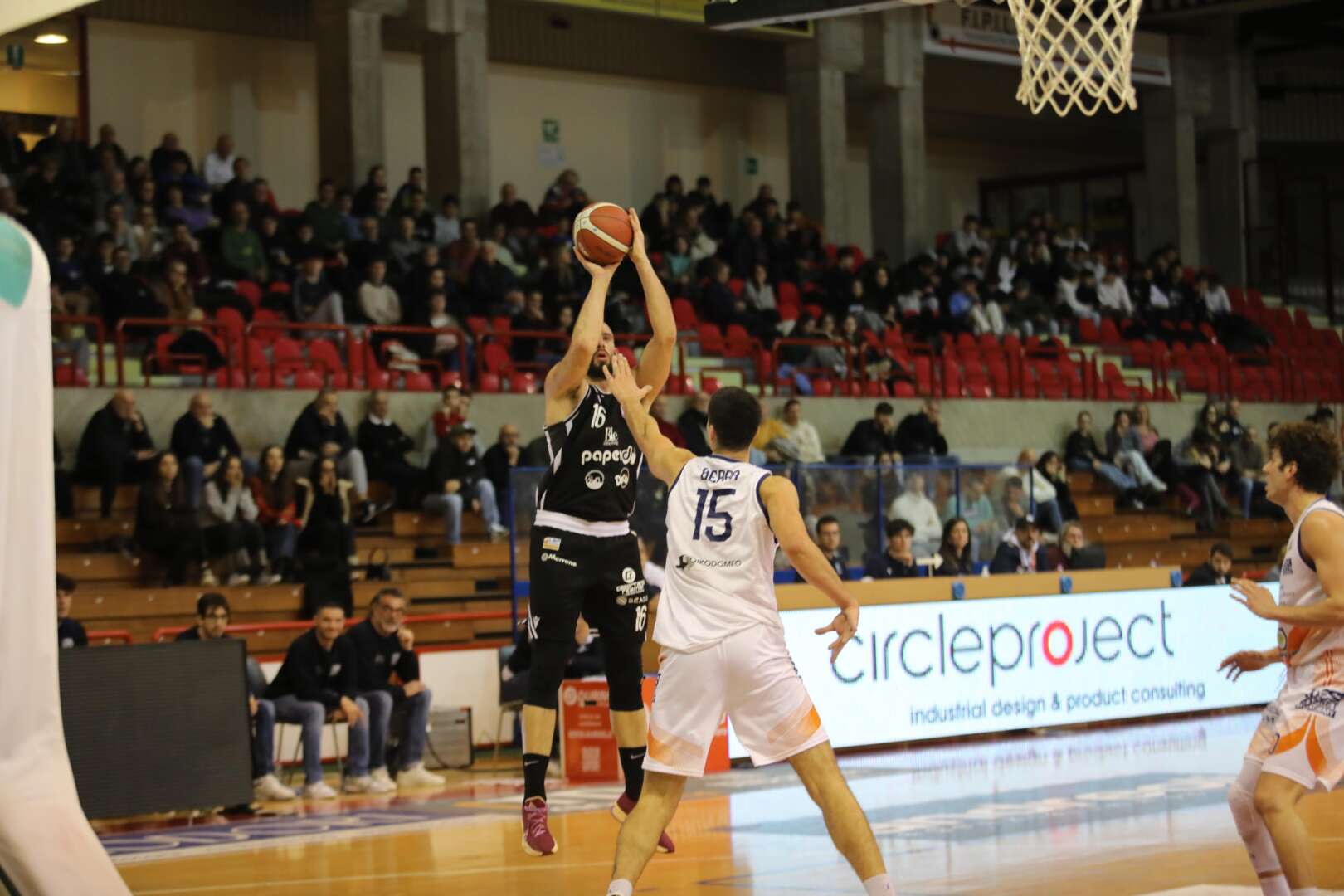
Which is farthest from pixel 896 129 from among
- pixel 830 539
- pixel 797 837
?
pixel 797 837

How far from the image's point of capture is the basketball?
7.31 meters

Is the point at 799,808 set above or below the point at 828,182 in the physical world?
below

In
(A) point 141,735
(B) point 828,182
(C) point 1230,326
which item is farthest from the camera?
(C) point 1230,326

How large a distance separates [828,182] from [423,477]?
12.3 metres

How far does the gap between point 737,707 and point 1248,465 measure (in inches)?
771

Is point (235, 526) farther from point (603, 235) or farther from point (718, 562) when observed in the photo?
point (718, 562)

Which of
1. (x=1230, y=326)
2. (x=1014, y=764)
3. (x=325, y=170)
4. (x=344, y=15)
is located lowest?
(x=1014, y=764)

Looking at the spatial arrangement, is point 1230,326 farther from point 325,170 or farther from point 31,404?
point 31,404

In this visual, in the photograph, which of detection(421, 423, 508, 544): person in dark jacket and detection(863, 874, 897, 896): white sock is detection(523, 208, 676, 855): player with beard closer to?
detection(863, 874, 897, 896): white sock

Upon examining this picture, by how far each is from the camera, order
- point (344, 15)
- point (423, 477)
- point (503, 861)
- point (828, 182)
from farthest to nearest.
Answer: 1. point (828, 182)
2. point (344, 15)
3. point (423, 477)
4. point (503, 861)

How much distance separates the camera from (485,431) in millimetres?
18703

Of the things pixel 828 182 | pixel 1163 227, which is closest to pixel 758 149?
pixel 828 182

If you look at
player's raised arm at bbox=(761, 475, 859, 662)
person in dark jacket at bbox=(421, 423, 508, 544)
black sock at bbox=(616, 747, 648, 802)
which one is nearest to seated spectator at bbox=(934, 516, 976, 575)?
person in dark jacket at bbox=(421, 423, 508, 544)

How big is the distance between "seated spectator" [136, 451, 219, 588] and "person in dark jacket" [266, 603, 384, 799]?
281cm
